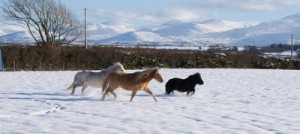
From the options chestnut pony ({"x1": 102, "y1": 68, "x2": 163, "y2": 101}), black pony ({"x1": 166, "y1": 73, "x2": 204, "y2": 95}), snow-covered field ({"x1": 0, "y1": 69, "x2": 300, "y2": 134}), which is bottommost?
snow-covered field ({"x1": 0, "y1": 69, "x2": 300, "y2": 134})

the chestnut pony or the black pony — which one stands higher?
the chestnut pony

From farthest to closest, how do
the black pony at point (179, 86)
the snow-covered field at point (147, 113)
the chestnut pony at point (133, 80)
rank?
the black pony at point (179, 86) → the chestnut pony at point (133, 80) → the snow-covered field at point (147, 113)

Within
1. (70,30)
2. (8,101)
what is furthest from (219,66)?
(8,101)

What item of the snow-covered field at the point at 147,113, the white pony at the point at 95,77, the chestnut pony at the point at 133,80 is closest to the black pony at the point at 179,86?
the snow-covered field at the point at 147,113

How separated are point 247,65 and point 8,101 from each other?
97.4 ft

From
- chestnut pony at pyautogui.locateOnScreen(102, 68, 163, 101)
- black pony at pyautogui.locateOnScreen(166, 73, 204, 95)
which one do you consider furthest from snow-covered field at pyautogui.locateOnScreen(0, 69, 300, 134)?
chestnut pony at pyautogui.locateOnScreen(102, 68, 163, 101)

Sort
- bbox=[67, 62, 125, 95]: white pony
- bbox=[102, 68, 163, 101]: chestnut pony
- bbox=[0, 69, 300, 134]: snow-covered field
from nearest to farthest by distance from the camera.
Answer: bbox=[0, 69, 300, 134]: snow-covered field, bbox=[102, 68, 163, 101]: chestnut pony, bbox=[67, 62, 125, 95]: white pony

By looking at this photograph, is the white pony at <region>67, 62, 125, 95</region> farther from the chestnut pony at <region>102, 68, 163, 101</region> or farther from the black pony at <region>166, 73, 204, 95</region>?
the black pony at <region>166, 73, 204, 95</region>

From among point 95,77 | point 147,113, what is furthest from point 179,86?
point 147,113

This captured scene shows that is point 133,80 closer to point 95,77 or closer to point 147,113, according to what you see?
point 95,77

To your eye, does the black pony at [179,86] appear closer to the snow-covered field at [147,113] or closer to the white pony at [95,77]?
the snow-covered field at [147,113]

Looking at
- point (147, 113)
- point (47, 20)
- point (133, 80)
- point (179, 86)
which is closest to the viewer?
point (147, 113)

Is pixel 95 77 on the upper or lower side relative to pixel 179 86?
upper

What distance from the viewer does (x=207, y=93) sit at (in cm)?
1563
